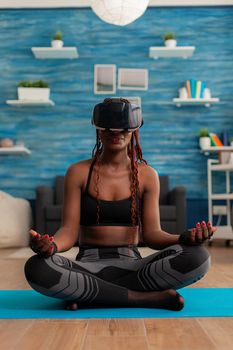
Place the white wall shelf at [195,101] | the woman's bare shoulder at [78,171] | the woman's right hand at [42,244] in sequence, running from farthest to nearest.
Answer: the white wall shelf at [195,101] < the woman's bare shoulder at [78,171] < the woman's right hand at [42,244]

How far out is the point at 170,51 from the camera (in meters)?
6.63

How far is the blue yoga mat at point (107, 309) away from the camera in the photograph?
2.01m

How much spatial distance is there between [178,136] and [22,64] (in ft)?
6.58

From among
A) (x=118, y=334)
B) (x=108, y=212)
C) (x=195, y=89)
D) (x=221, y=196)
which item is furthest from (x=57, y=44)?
(x=118, y=334)

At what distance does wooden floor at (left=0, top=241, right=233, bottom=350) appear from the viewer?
5.19 feet

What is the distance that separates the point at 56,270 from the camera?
2.04m

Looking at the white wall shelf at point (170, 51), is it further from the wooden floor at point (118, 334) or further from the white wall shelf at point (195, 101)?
the wooden floor at point (118, 334)

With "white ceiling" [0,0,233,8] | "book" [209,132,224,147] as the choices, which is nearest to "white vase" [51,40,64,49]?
"white ceiling" [0,0,233,8]

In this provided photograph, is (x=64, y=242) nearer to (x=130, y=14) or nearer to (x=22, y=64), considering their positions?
(x=130, y=14)

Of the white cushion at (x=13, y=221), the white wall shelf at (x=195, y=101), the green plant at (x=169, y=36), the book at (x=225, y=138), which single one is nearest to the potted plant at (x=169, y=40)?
the green plant at (x=169, y=36)

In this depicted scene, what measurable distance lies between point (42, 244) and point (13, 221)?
4355 mm

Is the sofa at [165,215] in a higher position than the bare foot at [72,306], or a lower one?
higher

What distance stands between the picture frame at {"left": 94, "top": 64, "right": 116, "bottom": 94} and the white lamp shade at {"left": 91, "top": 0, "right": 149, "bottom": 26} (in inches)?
66.1

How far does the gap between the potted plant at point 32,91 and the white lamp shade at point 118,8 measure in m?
1.73
